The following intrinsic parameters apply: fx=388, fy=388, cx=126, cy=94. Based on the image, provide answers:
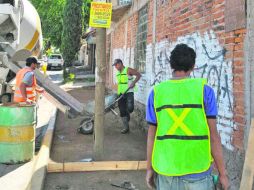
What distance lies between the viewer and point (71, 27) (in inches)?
1165

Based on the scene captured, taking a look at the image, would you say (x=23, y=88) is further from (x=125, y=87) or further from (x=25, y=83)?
(x=125, y=87)

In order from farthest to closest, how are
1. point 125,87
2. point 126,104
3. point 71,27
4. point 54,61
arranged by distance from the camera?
point 54,61
point 71,27
point 126,104
point 125,87

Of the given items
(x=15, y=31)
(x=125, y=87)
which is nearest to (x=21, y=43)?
(x=15, y=31)

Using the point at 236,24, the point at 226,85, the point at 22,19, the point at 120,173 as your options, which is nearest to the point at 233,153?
the point at 226,85

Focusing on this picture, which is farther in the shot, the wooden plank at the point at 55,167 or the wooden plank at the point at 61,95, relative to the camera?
the wooden plank at the point at 61,95

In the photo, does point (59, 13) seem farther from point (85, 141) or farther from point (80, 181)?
point (80, 181)

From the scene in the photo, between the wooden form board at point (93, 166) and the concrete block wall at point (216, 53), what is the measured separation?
1754mm

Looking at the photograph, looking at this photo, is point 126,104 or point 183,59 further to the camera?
point 126,104

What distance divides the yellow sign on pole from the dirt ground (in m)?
2.36

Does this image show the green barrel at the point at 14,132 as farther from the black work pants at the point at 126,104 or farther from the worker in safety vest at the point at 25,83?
the black work pants at the point at 126,104

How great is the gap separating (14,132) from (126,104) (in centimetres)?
338

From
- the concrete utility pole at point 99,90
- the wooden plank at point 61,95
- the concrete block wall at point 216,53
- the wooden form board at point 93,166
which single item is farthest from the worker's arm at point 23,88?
the concrete block wall at point 216,53

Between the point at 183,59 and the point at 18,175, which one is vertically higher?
the point at 183,59

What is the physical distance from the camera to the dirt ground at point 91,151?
18.5 ft
